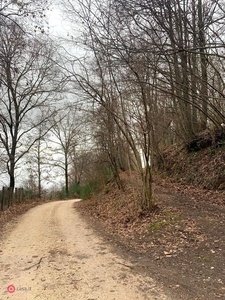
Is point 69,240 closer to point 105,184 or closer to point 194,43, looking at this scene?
point 194,43

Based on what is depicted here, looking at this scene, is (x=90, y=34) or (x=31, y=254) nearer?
(x=31, y=254)

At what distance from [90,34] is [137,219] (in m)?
7.28

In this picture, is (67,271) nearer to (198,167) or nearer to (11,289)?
(11,289)

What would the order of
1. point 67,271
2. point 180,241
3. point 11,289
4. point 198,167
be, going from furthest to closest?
point 198,167 < point 180,241 < point 67,271 < point 11,289

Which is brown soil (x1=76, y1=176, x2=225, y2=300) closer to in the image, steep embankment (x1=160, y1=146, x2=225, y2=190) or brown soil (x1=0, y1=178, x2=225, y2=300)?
brown soil (x1=0, y1=178, x2=225, y2=300)

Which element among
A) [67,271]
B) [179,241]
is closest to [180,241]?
[179,241]

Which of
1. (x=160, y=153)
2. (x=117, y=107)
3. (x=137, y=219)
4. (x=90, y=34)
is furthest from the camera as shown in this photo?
(x=160, y=153)

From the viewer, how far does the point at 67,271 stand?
520 centimetres

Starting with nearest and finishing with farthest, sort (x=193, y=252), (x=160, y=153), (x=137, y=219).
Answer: (x=193, y=252) < (x=137, y=219) < (x=160, y=153)

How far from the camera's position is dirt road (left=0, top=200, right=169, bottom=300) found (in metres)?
4.20

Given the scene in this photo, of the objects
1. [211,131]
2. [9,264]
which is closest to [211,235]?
[9,264]

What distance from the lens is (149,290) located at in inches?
168

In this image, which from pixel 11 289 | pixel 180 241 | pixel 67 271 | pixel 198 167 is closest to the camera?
pixel 11 289

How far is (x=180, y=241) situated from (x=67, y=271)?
2.72 m
